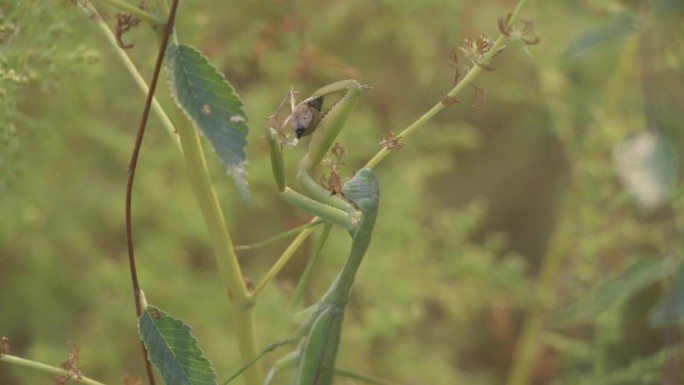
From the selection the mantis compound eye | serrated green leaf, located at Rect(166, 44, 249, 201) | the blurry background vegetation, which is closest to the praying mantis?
the mantis compound eye

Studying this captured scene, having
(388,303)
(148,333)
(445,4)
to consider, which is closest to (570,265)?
(388,303)

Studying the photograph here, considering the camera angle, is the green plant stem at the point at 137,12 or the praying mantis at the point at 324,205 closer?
the green plant stem at the point at 137,12

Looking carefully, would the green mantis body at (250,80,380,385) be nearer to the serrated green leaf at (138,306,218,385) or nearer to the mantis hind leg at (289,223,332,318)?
the mantis hind leg at (289,223,332,318)

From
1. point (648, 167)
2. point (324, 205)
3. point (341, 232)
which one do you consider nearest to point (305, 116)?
point (324, 205)

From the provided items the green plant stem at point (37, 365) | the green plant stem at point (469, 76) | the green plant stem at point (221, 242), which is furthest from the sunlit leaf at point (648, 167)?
the green plant stem at point (37, 365)

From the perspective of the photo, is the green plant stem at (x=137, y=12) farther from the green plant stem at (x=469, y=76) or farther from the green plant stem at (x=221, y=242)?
the green plant stem at (x=469, y=76)

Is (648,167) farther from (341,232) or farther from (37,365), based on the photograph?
(341,232)

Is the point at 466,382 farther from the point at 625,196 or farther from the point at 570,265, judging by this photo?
the point at 625,196
